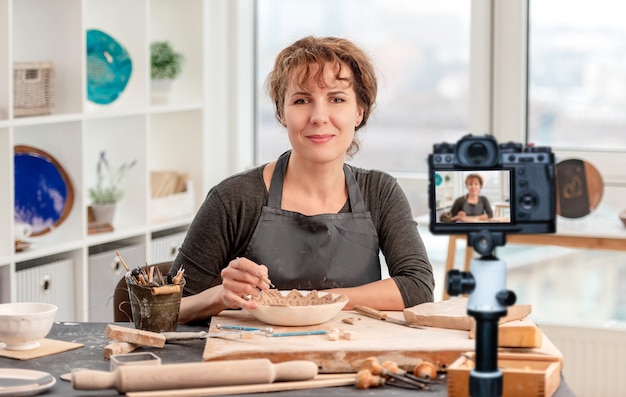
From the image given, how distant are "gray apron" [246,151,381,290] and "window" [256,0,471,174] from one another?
5.65ft

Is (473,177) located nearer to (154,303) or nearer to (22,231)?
(154,303)

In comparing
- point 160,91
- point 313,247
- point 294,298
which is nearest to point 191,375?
point 294,298

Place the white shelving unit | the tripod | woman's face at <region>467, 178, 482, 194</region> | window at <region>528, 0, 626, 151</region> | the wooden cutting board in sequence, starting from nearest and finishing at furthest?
the tripod < woman's face at <region>467, 178, 482, 194</region> < the wooden cutting board < the white shelving unit < window at <region>528, 0, 626, 151</region>

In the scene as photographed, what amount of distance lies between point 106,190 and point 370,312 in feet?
6.61

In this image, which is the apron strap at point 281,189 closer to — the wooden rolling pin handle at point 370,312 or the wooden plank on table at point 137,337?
the wooden rolling pin handle at point 370,312

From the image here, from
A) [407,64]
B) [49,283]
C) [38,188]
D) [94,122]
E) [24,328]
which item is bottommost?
[49,283]

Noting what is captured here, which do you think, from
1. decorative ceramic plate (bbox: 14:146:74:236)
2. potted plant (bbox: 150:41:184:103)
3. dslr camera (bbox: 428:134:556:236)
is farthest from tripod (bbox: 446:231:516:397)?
potted plant (bbox: 150:41:184:103)

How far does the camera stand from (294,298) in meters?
2.38

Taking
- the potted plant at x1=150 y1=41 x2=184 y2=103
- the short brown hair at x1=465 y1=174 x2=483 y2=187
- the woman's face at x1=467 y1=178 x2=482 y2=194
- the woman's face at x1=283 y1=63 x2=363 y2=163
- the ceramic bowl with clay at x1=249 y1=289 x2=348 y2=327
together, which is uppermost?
the potted plant at x1=150 y1=41 x2=184 y2=103

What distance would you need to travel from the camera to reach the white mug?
3.66 meters

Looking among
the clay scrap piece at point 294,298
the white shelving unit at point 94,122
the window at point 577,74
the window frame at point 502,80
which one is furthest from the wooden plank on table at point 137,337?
the window at point 577,74

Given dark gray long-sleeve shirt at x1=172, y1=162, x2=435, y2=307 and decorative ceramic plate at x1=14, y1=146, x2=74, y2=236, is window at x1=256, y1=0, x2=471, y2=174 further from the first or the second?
dark gray long-sleeve shirt at x1=172, y1=162, x2=435, y2=307

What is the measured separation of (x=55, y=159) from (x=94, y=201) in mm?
281

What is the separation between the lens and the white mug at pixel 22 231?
3.66m
